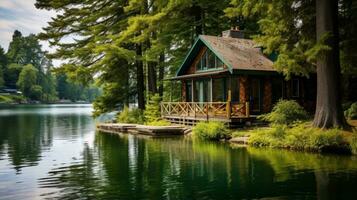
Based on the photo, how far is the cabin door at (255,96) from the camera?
28.5m

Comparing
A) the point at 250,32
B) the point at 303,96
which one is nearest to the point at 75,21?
the point at 250,32

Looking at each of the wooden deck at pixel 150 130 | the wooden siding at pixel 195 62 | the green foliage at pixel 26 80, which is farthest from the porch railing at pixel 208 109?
the green foliage at pixel 26 80

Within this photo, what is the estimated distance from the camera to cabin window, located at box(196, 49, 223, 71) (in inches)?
1175

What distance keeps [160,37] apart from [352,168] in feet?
76.7

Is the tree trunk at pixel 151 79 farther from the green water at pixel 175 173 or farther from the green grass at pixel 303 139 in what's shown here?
the green grass at pixel 303 139

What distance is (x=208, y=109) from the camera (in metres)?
28.4

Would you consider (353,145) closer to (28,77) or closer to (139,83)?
(139,83)

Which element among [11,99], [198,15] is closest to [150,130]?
[198,15]

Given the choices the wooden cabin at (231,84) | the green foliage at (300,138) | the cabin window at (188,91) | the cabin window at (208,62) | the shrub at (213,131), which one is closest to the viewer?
the green foliage at (300,138)

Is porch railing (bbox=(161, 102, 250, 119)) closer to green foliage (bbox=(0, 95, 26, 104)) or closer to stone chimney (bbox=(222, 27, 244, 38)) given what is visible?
stone chimney (bbox=(222, 27, 244, 38))

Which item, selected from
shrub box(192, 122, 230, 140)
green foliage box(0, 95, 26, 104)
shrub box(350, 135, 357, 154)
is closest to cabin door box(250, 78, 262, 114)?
shrub box(192, 122, 230, 140)

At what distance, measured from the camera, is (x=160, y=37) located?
1383 inches

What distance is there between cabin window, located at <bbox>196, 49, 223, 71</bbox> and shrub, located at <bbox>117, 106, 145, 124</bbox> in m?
7.68

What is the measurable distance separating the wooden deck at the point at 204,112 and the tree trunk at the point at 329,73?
679 cm
